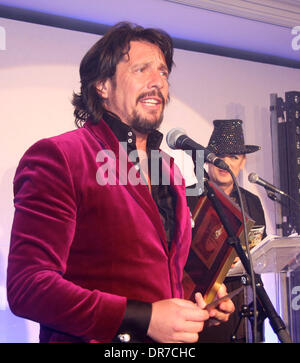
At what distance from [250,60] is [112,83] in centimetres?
296

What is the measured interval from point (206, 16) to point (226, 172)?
1.38 metres

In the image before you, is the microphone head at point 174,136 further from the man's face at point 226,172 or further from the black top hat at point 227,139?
the black top hat at point 227,139

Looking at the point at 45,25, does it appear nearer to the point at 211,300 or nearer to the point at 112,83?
the point at 112,83

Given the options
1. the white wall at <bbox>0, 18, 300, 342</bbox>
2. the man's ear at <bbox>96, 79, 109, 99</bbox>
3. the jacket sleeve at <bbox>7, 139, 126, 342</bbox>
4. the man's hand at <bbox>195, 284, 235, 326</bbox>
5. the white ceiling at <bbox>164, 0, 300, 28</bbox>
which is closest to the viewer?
the jacket sleeve at <bbox>7, 139, 126, 342</bbox>

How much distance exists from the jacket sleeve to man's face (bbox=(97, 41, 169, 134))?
0.59 meters

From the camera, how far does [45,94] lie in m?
3.59

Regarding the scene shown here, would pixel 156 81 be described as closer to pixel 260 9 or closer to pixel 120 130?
pixel 120 130

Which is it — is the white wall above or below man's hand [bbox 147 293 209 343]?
above

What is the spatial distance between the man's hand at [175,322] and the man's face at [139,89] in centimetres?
88

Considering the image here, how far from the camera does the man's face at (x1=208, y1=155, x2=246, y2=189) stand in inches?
160

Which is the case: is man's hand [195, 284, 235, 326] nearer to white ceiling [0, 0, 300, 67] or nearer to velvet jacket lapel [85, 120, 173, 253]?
velvet jacket lapel [85, 120, 173, 253]

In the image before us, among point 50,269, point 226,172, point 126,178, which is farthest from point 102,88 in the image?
point 226,172

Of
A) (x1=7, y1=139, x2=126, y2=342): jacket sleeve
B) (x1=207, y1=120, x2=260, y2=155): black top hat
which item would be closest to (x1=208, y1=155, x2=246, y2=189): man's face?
(x1=207, y1=120, x2=260, y2=155): black top hat
